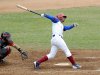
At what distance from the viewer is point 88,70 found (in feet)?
39.0

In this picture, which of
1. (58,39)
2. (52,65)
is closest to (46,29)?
(52,65)

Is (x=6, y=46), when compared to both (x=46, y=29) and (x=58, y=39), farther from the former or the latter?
(x=46, y=29)

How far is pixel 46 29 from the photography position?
888 inches

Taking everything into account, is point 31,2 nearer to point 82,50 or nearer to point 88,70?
point 82,50

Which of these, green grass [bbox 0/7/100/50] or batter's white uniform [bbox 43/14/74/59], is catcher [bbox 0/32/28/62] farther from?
green grass [bbox 0/7/100/50]

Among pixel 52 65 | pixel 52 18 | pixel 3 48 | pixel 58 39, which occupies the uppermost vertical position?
pixel 52 18

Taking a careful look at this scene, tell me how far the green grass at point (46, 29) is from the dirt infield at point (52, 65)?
5.69 ft

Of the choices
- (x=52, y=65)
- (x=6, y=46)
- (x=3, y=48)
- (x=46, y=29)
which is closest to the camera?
(x=52, y=65)

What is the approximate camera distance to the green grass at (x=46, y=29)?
17.7 metres

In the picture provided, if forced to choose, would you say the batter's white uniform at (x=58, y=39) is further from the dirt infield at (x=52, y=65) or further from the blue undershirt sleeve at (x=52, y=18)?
the dirt infield at (x=52, y=65)

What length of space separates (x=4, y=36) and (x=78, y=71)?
8.76 feet

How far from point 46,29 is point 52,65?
9680mm

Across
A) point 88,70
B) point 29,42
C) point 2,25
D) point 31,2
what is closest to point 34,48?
point 29,42

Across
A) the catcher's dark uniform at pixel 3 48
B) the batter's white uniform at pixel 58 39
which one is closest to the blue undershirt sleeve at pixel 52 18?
the batter's white uniform at pixel 58 39
